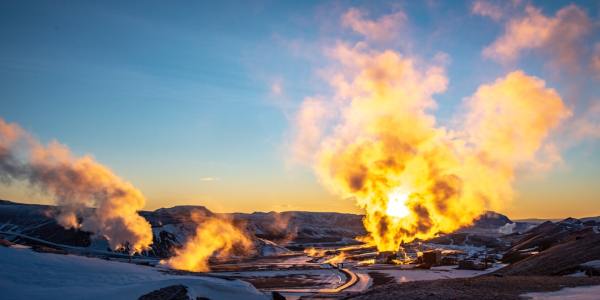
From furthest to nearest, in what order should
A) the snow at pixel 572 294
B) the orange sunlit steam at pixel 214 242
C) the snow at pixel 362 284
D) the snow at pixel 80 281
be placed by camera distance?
the orange sunlit steam at pixel 214 242 → the snow at pixel 362 284 → the snow at pixel 80 281 → the snow at pixel 572 294

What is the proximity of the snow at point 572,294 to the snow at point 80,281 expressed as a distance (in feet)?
84.6

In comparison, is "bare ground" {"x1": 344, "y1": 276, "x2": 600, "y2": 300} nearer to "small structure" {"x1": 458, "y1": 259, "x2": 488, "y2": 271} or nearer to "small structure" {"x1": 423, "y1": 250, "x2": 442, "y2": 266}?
"small structure" {"x1": 458, "y1": 259, "x2": 488, "y2": 271}

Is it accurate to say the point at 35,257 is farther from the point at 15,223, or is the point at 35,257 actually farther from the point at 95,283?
the point at 15,223

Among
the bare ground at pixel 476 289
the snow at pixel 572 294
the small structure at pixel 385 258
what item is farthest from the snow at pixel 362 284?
the snow at pixel 572 294

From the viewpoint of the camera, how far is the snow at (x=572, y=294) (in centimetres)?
2317

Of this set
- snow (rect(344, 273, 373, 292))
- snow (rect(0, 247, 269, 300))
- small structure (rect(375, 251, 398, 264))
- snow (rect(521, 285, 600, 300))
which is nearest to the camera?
snow (rect(521, 285, 600, 300))

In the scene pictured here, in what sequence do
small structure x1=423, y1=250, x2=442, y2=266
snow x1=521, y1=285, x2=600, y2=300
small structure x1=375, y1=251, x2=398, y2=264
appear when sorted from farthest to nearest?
1. small structure x1=375, y1=251, x2=398, y2=264
2. small structure x1=423, y1=250, x2=442, y2=266
3. snow x1=521, y1=285, x2=600, y2=300

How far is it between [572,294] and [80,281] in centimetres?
3653

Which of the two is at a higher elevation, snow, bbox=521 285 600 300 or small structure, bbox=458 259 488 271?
snow, bbox=521 285 600 300

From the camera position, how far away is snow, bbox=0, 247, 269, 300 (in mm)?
32781

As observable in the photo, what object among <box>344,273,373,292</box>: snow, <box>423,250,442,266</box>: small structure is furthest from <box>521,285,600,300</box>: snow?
<box>423,250,442,266</box>: small structure

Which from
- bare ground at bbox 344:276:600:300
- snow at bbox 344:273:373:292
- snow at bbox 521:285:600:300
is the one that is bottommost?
snow at bbox 344:273:373:292

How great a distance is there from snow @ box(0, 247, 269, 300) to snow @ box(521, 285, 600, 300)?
25795 millimetres

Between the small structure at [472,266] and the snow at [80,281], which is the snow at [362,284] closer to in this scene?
the snow at [80,281]
